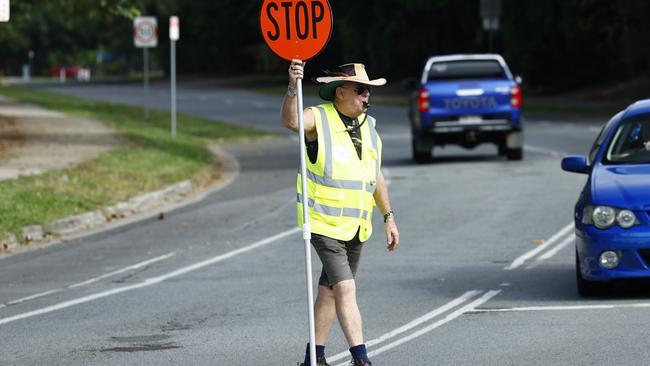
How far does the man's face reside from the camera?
28.0ft

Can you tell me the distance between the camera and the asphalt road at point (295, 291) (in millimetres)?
9914

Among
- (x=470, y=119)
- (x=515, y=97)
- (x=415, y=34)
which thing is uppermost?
(x=515, y=97)

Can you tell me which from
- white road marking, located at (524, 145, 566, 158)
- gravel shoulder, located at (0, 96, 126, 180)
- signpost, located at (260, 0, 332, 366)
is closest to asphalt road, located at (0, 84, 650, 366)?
signpost, located at (260, 0, 332, 366)

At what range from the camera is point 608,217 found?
11477mm

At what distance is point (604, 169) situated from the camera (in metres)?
12.3

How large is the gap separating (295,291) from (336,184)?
14.0ft

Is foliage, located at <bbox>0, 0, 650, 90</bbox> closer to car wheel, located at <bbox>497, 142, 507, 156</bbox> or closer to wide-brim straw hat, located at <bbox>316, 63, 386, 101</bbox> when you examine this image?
car wheel, located at <bbox>497, 142, 507, 156</bbox>

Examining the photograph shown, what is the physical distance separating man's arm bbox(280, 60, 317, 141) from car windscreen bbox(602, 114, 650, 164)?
457 cm

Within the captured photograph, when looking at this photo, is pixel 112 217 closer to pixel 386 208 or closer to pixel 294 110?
pixel 386 208

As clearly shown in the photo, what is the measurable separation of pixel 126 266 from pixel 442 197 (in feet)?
23.2

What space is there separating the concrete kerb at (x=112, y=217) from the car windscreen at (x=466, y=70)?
15.5 ft

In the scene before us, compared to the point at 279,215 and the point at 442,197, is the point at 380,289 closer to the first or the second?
the point at 279,215

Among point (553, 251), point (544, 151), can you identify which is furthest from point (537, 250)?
point (544, 151)

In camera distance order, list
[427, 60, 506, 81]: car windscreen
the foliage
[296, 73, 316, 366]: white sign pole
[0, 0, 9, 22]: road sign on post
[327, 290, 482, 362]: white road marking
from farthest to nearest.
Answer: the foliage, [427, 60, 506, 81]: car windscreen, [0, 0, 9, 22]: road sign on post, [327, 290, 482, 362]: white road marking, [296, 73, 316, 366]: white sign pole
